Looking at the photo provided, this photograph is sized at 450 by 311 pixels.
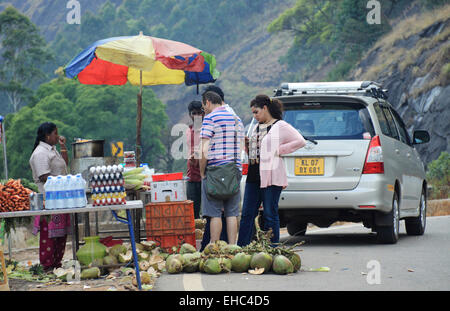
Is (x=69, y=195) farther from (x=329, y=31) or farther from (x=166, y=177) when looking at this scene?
(x=329, y=31)

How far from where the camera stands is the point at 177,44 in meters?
10.7

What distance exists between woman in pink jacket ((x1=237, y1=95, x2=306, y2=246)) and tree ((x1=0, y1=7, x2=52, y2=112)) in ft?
260

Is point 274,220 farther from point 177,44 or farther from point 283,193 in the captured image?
point 177,44

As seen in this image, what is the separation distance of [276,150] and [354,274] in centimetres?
174

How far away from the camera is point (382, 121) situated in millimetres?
10305

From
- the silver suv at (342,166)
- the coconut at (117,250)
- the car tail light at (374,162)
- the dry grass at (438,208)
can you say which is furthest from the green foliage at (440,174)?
the coconut at (117,250)

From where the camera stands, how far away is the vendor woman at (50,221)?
8383 millimetres

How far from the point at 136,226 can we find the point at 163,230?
2.47 feet

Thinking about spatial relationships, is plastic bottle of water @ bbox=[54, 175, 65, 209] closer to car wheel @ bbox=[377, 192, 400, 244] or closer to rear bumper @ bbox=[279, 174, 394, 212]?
rear bumper @ bbox=[279, 174, 394, 212]

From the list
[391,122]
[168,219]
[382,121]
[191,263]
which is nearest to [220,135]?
[168,219]

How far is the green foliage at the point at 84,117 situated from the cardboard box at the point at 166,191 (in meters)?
61.3

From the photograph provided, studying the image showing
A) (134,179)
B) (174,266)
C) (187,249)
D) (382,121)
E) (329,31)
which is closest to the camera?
(174,266)

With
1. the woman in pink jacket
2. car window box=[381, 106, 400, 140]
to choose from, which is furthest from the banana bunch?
car window box=[381, 106, 400, 140]

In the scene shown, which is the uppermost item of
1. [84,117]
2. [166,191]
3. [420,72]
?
[84,117]
